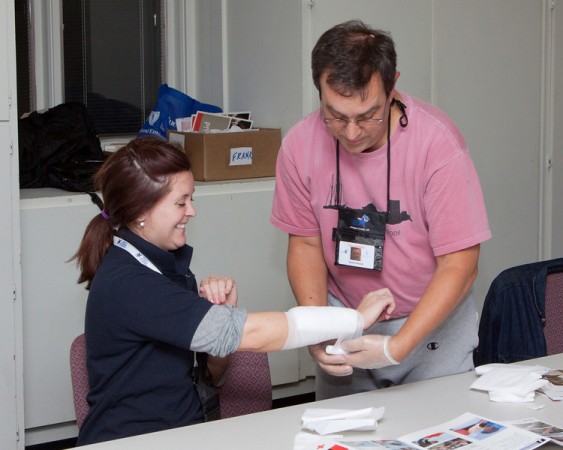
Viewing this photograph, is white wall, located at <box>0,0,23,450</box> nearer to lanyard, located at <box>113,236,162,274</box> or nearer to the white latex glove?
lanyard, located at <box>113,236,162,274</box>

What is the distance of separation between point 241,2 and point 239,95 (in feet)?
1.27

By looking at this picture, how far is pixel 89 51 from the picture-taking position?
3795 mm

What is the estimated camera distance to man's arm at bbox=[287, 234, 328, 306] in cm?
226

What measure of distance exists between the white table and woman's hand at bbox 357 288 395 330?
6.6 inches

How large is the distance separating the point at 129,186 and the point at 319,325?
52 cm

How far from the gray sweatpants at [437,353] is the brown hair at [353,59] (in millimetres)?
593

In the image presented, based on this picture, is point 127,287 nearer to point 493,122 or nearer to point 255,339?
point 255,339

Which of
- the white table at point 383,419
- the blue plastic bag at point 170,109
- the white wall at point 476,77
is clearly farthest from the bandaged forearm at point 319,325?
the blue plastic bag at point 170,109

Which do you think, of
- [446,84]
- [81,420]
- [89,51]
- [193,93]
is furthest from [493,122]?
[81,420]

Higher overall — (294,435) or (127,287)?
(127,287)

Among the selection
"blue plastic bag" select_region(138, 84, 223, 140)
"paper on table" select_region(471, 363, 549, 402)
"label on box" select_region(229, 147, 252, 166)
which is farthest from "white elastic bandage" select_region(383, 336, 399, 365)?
"blue plastic bag" select_region(138, 84, 223, 140)

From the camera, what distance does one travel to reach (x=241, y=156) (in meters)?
3.55

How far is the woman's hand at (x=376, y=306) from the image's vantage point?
6.66 feet

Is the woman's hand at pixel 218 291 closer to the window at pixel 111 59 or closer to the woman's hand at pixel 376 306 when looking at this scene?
the woman's hand at pixel 376 306
